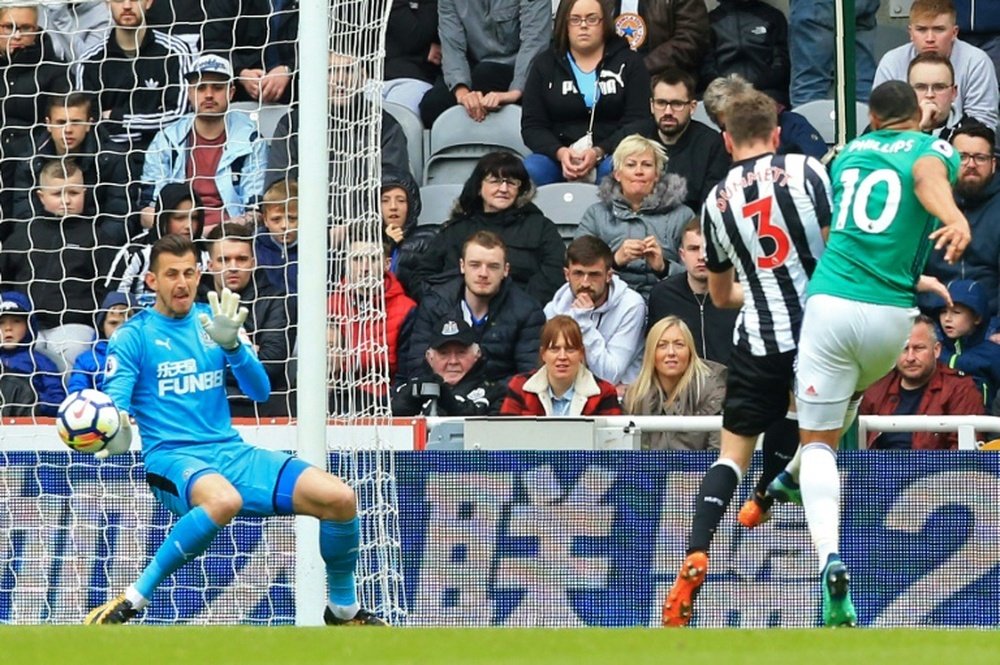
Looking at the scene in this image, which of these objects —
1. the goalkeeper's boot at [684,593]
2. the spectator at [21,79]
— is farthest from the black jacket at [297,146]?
the goalkeeper's boot at [684,593]

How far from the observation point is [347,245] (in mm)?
9727

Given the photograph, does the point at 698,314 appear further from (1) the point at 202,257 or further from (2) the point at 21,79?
(2) the point at 21,79

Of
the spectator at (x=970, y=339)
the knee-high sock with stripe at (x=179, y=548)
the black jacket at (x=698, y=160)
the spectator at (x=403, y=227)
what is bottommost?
the knee-high sock with stripe at (x=179, y=548)

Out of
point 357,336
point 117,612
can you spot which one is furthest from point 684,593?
point 357,336

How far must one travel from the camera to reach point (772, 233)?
25.3 ft

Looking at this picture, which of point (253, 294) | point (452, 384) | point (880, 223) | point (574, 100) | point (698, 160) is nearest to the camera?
point (880, 223)

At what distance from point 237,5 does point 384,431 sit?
3474 mm

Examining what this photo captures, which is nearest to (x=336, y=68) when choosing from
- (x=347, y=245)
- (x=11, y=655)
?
(x=347, y=245)

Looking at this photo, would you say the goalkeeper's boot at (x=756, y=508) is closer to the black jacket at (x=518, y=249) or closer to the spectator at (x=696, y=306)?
the spectator at (x=696, y=306)

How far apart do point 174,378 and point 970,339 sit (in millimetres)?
4539

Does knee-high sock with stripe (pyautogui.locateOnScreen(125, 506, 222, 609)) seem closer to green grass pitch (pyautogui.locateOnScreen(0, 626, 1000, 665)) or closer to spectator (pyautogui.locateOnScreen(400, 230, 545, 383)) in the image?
green grass pitch (pyautogui.locateOnScreen(0, 626, 1000, 665))

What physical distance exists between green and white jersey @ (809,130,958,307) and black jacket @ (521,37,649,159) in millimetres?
4928

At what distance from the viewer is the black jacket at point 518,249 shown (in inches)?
452

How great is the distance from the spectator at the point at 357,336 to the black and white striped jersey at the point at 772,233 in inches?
94.5
